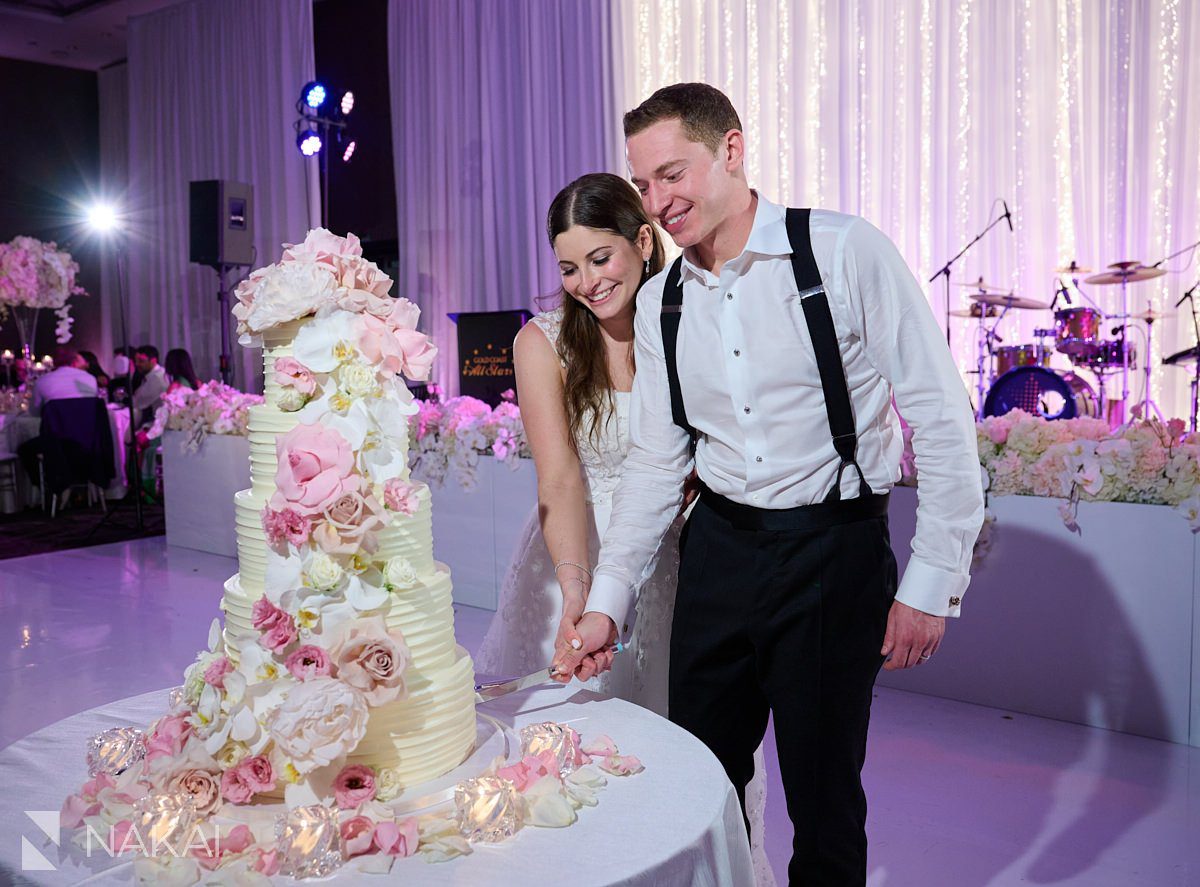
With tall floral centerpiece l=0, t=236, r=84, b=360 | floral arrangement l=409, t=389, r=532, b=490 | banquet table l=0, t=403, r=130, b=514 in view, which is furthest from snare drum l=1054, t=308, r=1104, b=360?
tall floral centerpiece l=0, t=236, r=84, b=360

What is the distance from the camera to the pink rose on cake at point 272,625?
1.21 meters

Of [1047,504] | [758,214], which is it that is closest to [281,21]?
[1047,504]

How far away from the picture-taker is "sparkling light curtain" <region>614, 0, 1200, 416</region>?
7137 mm

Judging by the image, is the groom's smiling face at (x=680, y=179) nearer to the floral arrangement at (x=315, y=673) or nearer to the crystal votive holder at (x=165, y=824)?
the floral arrangement at (x=315, y=673)

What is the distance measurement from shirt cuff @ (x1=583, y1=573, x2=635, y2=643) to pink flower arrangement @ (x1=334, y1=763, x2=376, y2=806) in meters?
0.62

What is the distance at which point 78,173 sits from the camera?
42.9 feet

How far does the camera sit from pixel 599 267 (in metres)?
2.20

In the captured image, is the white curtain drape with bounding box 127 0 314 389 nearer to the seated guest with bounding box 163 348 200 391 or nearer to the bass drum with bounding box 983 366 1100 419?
the seated guest with bounding box 163 348 200 391

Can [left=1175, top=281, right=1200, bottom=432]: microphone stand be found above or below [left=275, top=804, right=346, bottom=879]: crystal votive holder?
above

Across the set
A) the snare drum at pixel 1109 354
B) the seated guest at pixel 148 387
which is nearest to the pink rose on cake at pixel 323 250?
the snare drum at pixel 1109 354

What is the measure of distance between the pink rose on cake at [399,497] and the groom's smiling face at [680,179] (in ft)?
2.35

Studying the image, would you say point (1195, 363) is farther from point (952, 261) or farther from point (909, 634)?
point (909, 634)

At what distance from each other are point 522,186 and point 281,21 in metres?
3.54

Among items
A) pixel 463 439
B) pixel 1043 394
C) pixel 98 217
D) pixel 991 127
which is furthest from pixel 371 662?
pixel 98 217
